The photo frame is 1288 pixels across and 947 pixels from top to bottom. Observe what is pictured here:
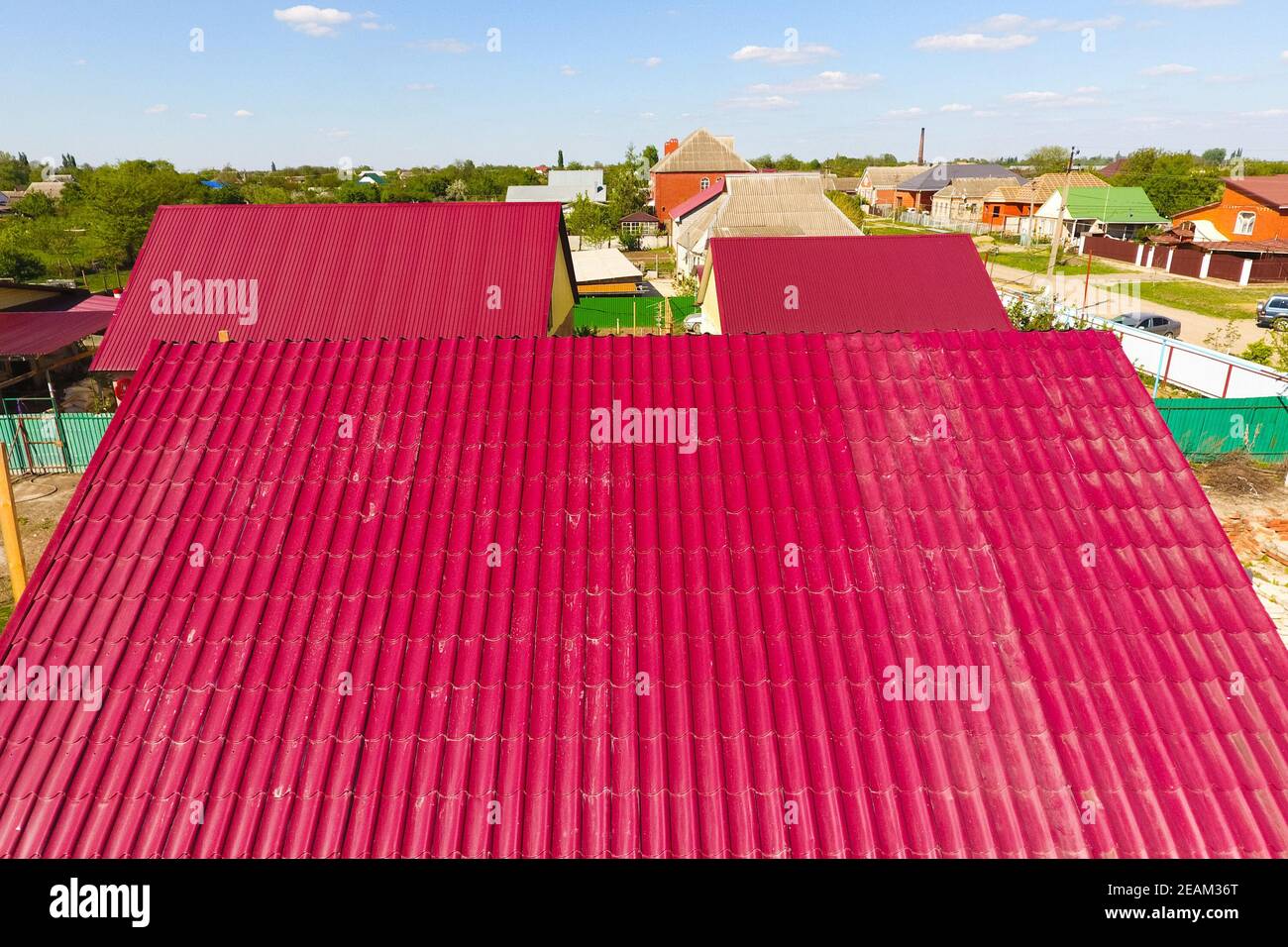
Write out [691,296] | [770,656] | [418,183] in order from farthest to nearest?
[418,183] → [691,296] → [770,656]

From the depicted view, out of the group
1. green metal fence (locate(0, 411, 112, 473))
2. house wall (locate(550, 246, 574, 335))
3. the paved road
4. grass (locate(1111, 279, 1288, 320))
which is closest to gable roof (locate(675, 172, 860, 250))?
the paved road

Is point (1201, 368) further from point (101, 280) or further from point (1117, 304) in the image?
point (101, 280)

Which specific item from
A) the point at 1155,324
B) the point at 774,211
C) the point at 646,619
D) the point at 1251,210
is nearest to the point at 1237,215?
the point at 1251,210

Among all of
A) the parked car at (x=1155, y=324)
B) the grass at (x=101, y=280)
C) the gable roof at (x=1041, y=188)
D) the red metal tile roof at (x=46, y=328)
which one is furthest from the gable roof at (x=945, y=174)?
the red metal tile roof at (x=46, y=328)

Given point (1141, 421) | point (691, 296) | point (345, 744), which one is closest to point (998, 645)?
point (1141, 421)

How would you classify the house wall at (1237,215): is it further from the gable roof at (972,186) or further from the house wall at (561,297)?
the house wall at (561,297)
